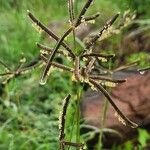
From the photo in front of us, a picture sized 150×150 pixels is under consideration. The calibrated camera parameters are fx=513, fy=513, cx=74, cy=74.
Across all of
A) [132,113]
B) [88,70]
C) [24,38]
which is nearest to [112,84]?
[88,70]

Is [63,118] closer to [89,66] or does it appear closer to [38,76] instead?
[89,66]

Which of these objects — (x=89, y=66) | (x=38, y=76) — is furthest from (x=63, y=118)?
(x=38, y=76)

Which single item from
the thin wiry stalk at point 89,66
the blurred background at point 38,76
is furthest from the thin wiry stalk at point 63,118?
the blurred background at point 38,76

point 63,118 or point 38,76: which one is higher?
point 38,76

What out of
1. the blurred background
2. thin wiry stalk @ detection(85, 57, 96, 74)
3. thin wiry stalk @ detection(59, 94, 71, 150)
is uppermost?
the blurred background

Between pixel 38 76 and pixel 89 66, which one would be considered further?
pixel 38 76

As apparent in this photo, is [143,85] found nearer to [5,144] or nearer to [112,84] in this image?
[5,144]

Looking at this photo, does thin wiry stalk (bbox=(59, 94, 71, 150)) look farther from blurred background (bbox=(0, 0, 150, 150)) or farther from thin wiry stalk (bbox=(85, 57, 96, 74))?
blurred background (bbox=(0, 0, 150, 150))

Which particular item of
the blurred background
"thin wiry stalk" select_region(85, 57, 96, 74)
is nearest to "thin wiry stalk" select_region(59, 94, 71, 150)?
"thin wiry stalk" select_region(85, 57, 96, 74)
